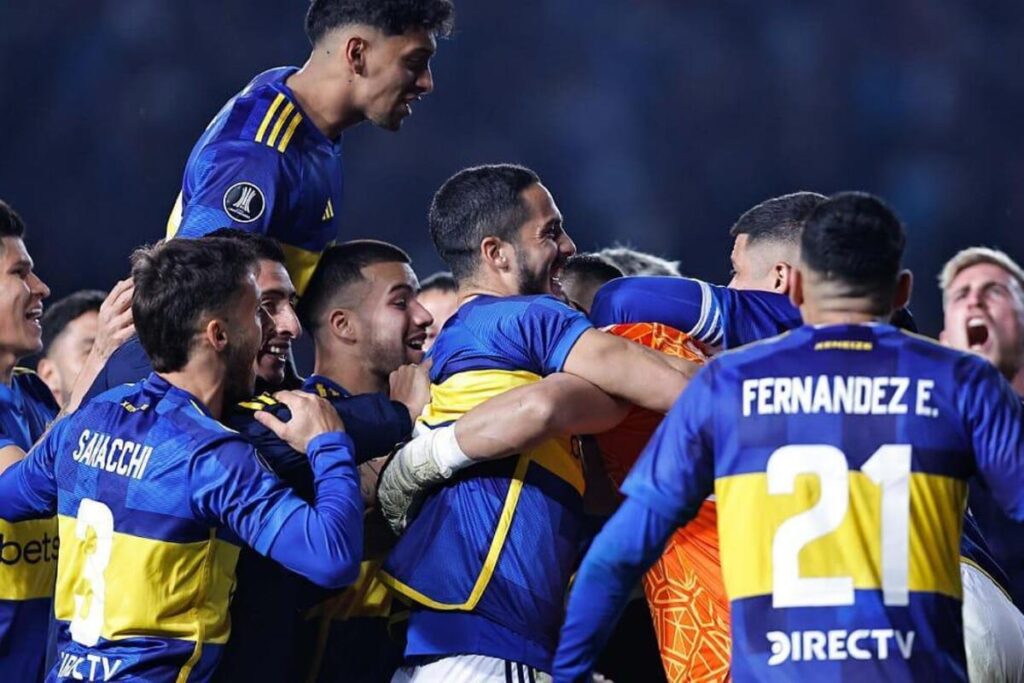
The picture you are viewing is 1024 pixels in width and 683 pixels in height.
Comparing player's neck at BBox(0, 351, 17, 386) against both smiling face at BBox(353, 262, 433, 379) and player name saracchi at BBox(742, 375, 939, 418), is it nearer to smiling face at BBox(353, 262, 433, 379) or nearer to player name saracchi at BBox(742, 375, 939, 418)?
smiling face at BBox(353, 262, 433, 379)

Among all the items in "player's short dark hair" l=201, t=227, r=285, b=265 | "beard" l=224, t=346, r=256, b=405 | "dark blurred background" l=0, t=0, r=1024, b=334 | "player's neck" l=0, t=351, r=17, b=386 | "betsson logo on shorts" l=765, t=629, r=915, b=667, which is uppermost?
"dark blurred background" l=0, t=0, r=1024, b=334

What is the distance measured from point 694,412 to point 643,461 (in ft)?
0.41

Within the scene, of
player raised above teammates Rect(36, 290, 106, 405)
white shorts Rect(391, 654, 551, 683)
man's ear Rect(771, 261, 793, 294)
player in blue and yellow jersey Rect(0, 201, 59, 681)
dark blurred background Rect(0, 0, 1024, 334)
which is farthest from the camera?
dark blurred background Rect(0, 0, 1024, 334)

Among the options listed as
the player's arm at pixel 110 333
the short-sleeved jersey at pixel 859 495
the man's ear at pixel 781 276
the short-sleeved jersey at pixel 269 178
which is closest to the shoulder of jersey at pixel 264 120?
the short-sleeved jersey at pixel 269 178

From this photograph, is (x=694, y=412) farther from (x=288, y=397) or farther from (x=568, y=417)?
(x=288, y=397)

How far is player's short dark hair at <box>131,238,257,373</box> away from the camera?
3.05 m

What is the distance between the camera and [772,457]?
2408mm

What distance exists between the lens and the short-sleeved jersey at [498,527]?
3.08 meters

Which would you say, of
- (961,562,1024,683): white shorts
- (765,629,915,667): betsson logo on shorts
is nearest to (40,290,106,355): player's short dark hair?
(961,562,1024,683): white shorts

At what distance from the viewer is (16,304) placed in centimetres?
394

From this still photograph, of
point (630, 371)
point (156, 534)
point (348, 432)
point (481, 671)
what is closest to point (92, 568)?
point (156, 534)

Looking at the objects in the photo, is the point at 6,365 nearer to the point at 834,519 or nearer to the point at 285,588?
the point at 285,588

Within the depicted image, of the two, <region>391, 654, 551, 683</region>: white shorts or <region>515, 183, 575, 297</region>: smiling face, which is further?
<region>515, 183, 575, 297</region>: smiling face

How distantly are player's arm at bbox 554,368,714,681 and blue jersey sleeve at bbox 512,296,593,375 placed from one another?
0.62m
